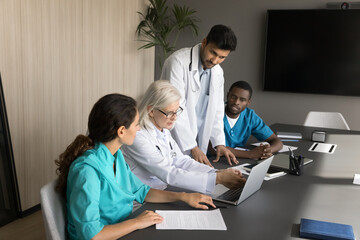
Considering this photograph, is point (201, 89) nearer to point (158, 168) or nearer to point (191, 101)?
point (191, 101)

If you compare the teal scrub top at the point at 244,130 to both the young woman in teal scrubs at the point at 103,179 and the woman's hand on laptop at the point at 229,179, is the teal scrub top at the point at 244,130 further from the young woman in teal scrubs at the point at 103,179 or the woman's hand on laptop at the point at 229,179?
the young woman in teal scrubs at the point at 103,179

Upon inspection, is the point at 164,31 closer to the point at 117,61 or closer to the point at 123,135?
the point at 117,61

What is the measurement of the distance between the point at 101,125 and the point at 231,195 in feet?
2.29

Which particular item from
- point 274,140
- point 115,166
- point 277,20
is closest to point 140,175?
point 115,166

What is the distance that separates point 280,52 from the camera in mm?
4938

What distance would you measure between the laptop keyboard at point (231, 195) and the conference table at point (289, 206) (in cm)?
6

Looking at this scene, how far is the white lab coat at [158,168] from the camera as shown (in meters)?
1.81

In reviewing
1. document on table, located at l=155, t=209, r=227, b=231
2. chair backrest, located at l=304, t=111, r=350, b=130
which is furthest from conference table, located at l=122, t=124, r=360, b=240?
chair backrest, located at l=304, t=111, r=350, b=130

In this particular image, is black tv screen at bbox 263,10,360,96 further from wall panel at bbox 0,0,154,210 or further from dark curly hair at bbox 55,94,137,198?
dark curly hair at bbox 55,94,137,198

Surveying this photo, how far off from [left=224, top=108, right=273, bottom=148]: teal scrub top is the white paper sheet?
341 mm

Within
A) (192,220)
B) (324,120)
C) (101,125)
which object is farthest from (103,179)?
(324,120)

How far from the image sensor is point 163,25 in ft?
16.6

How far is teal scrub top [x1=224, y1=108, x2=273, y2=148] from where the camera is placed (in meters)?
3.01

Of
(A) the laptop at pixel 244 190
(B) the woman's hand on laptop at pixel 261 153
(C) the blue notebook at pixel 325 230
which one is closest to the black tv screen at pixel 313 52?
(B) the woman's hand on laptop at pixel 261 153
